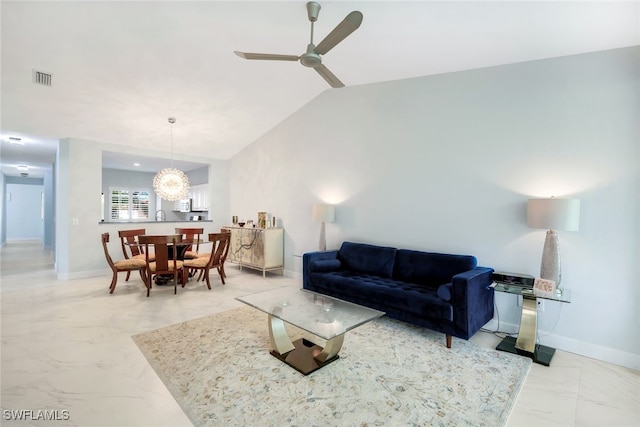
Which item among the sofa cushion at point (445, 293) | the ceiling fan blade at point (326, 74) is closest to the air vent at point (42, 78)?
the ceiling fan blade at point (326, 74)

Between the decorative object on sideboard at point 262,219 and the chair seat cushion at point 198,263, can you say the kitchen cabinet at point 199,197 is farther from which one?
the chair seat cushion at point 198,263

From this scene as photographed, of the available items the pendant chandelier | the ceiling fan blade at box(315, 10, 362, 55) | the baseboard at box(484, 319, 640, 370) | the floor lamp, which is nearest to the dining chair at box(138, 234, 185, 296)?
the pendant chandelier

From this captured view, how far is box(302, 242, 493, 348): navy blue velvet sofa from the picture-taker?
2.83 metres

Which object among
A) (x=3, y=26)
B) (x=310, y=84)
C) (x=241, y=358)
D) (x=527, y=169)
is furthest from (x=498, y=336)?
(x=3, y=26)

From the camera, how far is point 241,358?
2654 millimetres

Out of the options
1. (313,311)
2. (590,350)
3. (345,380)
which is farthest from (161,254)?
(590,350)

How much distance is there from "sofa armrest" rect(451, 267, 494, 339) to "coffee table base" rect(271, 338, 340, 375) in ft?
4.02

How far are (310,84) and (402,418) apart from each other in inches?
175

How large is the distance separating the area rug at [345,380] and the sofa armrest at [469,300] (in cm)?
28

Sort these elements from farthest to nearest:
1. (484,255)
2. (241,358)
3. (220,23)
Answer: (484,255) < (220,23) < (241,358)

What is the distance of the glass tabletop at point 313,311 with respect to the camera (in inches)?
91.4

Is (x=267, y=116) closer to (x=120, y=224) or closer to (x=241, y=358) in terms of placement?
(x=120, y=224)

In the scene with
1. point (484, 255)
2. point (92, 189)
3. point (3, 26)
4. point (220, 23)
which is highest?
point (220, 23)

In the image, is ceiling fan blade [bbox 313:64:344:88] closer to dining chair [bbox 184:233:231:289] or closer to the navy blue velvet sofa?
the navy blue velvet sofa
